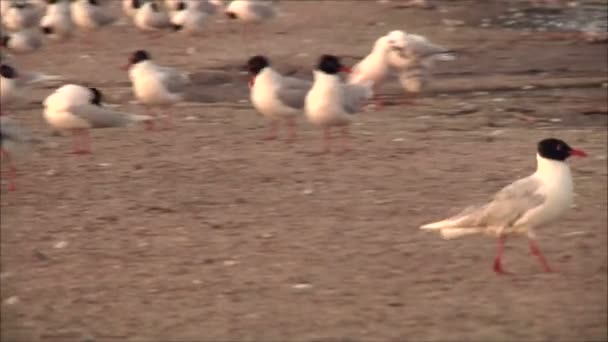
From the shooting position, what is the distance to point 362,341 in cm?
744

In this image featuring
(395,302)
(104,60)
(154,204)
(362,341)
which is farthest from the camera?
(104,60)

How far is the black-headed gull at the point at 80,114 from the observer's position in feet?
42.4

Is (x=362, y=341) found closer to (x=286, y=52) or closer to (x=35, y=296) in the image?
(x=35, y=296)

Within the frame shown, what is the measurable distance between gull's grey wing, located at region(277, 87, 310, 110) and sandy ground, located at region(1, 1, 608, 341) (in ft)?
Answer: 1.38

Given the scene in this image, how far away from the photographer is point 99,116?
42.7 ft

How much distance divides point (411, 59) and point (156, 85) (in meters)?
2.70

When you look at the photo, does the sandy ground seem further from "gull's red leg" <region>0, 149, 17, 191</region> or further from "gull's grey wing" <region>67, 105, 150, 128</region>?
"gull's grey wing" <region>67, 105, 150, 128</region>

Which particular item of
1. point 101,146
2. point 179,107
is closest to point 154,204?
point 101,146

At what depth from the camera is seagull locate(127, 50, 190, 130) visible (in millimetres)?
14266

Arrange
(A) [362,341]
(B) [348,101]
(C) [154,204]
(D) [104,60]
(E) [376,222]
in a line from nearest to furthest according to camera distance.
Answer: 1. (A) [362,341]
2. (E) [376,222]
3. (C) [154,204]
4. (B) [348,101]
5. (D) [104,60]

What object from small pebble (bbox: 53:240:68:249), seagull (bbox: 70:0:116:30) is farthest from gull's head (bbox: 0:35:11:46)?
small pebble (bbox: 53:240:68:249)

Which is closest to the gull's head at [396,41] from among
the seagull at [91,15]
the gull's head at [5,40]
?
the gull's head at [5,40]

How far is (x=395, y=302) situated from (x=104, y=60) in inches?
480

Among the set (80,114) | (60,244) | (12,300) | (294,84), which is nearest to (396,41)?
(294,84)
